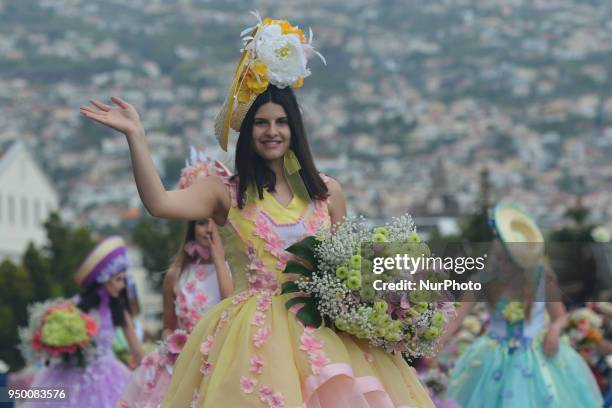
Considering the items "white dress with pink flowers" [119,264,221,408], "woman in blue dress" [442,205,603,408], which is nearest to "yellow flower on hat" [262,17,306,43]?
"white dress with pink flowers" [119,264,221,408]

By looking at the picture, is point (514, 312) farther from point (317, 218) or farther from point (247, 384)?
point (247, 384)

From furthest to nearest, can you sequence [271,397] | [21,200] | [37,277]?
[21,200] < [37,277] < [271,397]

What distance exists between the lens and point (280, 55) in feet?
20.0

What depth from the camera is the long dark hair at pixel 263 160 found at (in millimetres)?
6016

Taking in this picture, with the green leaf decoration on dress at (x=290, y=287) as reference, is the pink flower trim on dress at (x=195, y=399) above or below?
below

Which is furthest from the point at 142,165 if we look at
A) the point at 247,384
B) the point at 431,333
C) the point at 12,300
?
the point at 12,300

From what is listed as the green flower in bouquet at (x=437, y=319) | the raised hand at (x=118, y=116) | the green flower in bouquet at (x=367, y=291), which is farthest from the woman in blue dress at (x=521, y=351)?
the raised hand at (x=118, y=116)

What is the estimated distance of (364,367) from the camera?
5.54m

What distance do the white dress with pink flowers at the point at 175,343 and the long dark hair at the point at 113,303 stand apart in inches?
83.3

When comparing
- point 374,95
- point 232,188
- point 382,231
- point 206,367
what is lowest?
point 206,367

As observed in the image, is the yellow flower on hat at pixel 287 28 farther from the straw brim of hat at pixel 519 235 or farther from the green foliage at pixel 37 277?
the green foliage at pixel 37 277

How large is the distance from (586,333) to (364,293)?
7657 mm

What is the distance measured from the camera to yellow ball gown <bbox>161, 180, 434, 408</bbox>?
17.7 feet

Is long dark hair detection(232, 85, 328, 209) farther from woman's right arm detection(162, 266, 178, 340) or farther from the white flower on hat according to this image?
woman's right arm detection(162, 266, 178, 340)
